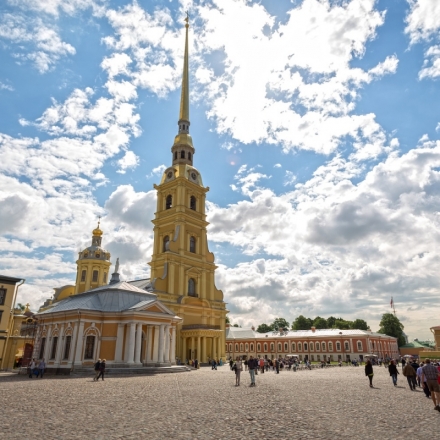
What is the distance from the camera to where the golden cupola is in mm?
62719

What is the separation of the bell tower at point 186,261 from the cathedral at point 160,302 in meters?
0.13

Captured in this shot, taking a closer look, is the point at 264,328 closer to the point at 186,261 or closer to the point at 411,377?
the point at 186,261

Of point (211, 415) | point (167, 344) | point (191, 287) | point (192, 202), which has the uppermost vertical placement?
point (192, 202)

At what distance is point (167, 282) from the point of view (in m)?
47.9

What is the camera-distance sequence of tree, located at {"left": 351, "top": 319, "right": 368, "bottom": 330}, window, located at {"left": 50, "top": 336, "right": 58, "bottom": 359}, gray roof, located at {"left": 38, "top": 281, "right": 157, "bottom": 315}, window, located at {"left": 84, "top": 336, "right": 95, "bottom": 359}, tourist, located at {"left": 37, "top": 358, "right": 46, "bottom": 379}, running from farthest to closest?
1. tree, located at {"left": 351, "top": 319, "right": 368, "bottom": 330}
2. gray roof, located at {"left": 38, "top": 281, "right": 157, "bottom": 315}
3. window, located at {"left": 50, "top": 336, "right": 58, "bottom": 359}
4. window, located at {"left": 84, "top": 336, "right": 95, "bottom": 359}
5. tourist, located at {"left": 37, "top": 358, "right": 46, "bottom": 379}

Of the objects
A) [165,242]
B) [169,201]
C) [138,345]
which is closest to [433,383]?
[138,345]

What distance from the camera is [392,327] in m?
93.4

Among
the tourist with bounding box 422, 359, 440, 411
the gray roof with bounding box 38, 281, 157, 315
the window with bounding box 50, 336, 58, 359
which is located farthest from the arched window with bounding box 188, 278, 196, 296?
the tourist with bounding box 422, 359, 440, 411

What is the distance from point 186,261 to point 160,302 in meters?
17.6

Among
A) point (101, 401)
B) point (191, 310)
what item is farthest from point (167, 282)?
point (101, 401)

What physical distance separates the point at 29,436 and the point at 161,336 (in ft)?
81.7

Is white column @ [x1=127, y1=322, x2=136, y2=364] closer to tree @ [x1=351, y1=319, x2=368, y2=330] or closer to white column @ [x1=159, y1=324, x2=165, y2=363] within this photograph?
white column @ [x1=159, y1=324, x2=165, y2=363]

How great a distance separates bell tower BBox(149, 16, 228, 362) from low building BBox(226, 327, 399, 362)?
1101 inches

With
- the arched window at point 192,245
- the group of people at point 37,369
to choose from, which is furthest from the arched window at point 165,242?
the group of people at point 37,369
